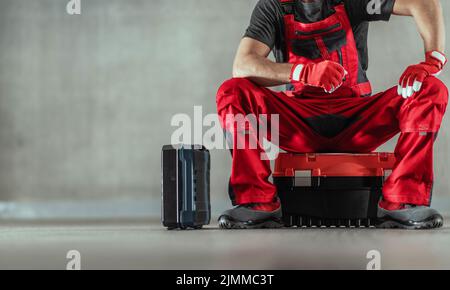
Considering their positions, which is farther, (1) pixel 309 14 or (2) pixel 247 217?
(1) pixel 309 14

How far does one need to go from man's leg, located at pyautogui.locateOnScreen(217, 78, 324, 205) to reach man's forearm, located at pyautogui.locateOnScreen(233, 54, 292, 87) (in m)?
0.03

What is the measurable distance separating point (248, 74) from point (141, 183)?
2.05 m

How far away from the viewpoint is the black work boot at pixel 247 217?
2.68m

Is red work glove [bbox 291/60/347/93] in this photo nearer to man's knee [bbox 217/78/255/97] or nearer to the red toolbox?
man's knee [bbox 217/78/255/97]

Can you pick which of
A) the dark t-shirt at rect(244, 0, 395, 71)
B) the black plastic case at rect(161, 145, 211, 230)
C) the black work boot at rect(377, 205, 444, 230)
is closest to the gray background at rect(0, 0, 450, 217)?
the dark t-shirt at rect(244, 0, 395, 71)

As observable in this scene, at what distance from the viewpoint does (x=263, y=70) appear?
2750 mm

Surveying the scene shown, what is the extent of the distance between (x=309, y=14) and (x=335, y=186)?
2.31 feet

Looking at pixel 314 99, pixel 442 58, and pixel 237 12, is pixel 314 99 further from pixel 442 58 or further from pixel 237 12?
pixel 237 12

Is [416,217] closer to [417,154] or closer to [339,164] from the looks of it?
[417,154]

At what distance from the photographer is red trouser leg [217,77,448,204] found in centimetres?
258

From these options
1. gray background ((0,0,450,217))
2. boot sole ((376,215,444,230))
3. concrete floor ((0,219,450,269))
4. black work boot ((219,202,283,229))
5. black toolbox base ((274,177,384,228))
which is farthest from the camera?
gray background ((0,0,450,217))

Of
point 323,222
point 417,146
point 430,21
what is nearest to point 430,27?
point 430,21
